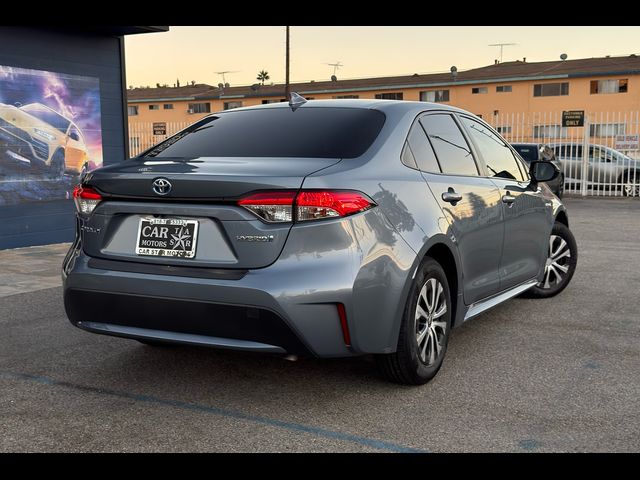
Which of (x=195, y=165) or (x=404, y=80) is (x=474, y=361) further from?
(x=404, y=80)

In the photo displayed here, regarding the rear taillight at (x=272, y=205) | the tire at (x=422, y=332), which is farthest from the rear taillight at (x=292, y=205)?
the tire at (x=422, y=332)

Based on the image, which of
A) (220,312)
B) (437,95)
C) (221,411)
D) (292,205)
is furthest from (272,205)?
(437,95)

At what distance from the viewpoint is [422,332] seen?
4422mm

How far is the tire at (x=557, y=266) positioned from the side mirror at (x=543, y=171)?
0.90 metres

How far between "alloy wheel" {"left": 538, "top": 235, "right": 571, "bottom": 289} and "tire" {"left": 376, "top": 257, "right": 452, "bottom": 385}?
8.71 feet

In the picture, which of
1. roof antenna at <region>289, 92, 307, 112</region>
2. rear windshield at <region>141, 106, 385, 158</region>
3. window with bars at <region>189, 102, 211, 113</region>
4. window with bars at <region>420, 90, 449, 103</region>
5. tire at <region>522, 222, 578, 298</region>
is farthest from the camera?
window with bars at <region>189, 102, 211, 113</region>

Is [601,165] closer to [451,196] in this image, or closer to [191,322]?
[451,196]

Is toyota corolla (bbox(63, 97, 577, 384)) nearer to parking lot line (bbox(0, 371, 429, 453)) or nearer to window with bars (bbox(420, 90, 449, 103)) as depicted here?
parking lot line (bbox(0, 371, 429, 453))

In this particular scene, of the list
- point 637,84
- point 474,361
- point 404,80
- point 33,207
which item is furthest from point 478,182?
point 404,80

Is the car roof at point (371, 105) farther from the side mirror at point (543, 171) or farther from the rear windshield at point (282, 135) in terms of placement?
the side mirror at point (543, 171)

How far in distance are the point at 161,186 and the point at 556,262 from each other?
4396 millimetres

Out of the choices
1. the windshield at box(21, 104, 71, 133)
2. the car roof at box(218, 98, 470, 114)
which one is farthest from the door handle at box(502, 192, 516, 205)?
the windshield at box(21, 104, 71, 133)

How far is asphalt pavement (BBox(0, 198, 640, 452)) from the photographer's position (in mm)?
3623
